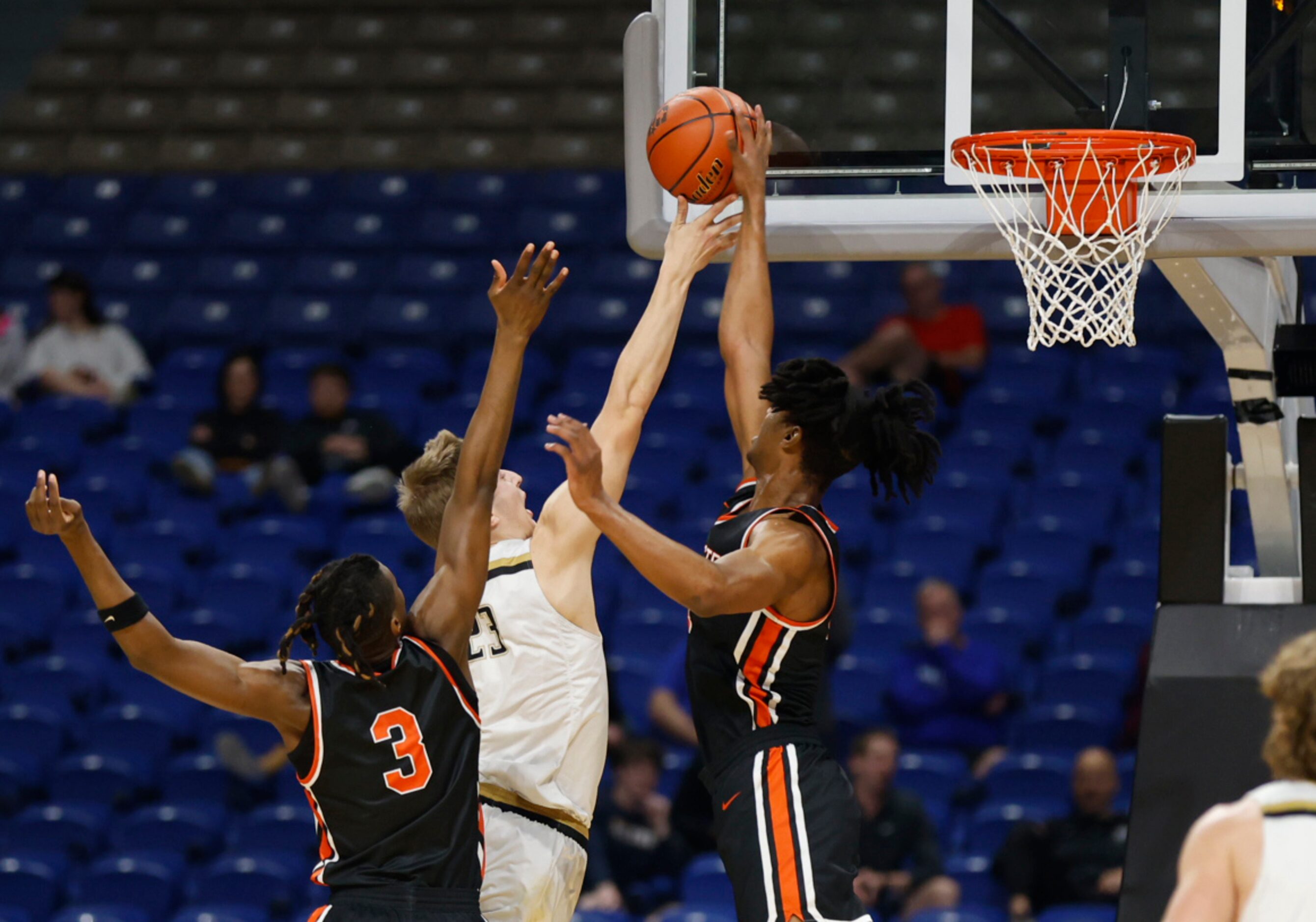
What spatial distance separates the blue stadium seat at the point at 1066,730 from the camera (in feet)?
24.0

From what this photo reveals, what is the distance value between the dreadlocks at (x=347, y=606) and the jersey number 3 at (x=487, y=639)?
2.26ft

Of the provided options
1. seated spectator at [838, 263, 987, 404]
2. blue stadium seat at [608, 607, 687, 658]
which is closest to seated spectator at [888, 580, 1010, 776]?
blue stadium seat at [608, 607, 687, 658]

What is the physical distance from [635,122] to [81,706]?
4888 mm

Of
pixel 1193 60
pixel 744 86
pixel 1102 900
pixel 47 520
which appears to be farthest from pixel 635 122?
pixel 1102 900

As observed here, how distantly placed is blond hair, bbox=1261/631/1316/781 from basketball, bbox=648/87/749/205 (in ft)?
7.15

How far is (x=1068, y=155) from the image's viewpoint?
178 inches

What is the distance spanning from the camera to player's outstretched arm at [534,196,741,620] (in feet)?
13.9

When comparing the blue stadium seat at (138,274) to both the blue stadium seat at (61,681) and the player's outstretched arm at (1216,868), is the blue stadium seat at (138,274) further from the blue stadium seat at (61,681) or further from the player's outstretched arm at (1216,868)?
the player's outstretched arm at (1216,868)

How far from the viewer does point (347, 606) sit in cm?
367

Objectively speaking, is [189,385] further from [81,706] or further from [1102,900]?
[1102,900]

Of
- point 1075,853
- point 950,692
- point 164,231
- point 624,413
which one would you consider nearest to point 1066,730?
point 950,692

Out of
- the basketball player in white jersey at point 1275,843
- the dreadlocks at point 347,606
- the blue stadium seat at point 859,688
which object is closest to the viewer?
the basketball player in white jersey at point 1275,843

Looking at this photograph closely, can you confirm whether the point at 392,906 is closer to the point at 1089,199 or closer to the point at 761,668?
the point at 761,668

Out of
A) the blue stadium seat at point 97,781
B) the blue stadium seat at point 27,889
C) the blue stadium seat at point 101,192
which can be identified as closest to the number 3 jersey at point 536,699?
the blue stadium seat at point 27,889
